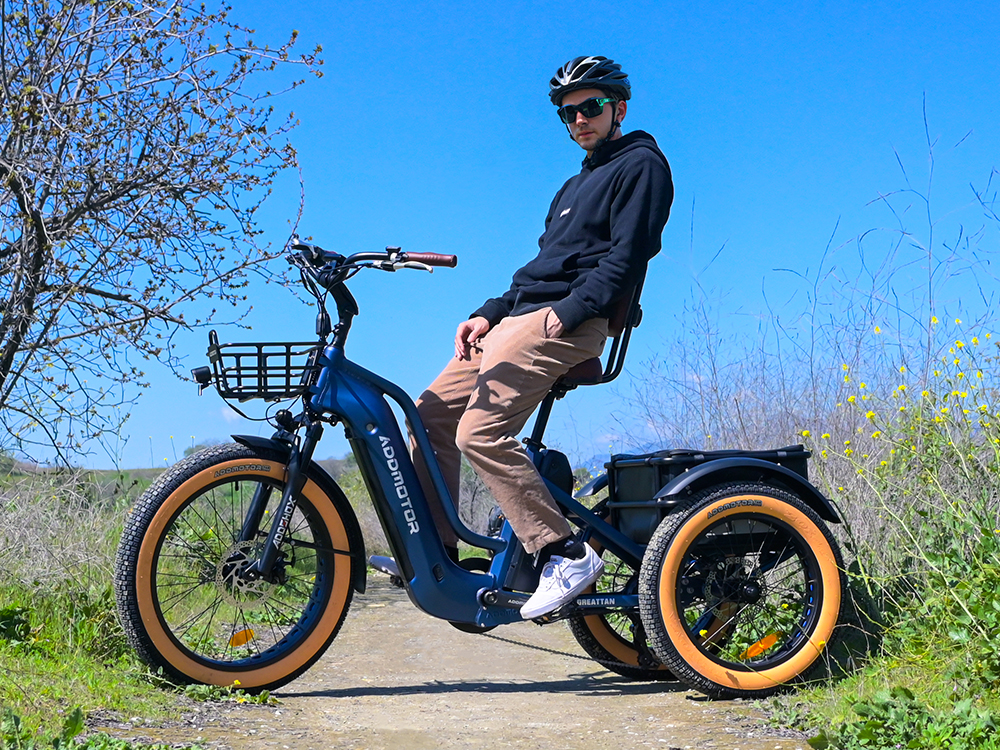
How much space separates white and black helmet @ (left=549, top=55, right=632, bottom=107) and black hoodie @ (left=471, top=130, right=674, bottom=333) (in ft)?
0.69

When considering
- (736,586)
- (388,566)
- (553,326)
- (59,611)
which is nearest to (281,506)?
(388,566)

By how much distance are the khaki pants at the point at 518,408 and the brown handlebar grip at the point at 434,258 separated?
37 cm

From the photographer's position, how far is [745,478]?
4582 mm

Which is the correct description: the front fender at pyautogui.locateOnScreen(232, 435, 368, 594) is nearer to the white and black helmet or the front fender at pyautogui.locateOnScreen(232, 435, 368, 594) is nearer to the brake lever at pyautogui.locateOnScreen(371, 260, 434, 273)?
the brake lever at pyautogui.locateOnScreen(371, 260, 434, 273)

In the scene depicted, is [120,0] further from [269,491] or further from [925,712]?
[925,712]

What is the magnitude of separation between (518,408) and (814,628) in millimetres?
1559

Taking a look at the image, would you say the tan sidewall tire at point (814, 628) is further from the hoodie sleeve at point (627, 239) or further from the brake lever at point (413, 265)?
the brake lever at point (413, 265)

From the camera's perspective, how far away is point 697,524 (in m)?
4.36

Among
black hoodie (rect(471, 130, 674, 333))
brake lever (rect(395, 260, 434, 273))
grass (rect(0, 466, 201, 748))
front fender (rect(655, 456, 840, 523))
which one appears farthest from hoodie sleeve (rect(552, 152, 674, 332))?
grass (rect(0, 466, 201, 748))

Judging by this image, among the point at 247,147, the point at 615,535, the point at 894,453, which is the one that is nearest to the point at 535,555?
the point at 615,535

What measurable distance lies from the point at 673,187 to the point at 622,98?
52 cm

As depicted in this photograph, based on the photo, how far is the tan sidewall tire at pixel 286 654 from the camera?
412cm

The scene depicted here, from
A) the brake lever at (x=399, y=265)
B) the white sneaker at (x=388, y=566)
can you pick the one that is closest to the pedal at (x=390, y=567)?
the white sneaker at (x=388, y=566)

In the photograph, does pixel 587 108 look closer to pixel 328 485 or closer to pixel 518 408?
pixel 518 408
